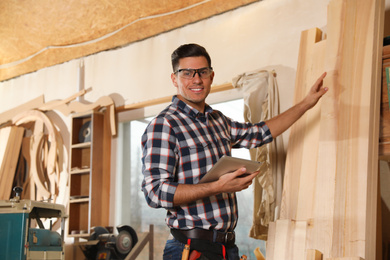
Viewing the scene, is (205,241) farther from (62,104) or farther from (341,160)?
(62,104)

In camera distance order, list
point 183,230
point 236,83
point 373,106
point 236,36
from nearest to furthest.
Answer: point 183,230, point 373,106, point 236,83, point 236,36

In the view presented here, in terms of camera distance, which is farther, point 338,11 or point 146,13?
point 146,13

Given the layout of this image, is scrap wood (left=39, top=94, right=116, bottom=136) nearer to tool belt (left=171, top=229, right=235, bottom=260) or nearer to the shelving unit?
the shelving unit

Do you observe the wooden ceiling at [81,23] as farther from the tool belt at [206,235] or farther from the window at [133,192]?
the tool belt at [206,235]

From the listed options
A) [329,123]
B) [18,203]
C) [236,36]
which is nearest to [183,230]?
[329,123]

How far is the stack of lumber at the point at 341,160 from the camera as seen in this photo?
7.71 feet

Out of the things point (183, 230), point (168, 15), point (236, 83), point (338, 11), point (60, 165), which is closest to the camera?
point (183, 230)

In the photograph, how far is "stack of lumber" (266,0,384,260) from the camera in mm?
2350

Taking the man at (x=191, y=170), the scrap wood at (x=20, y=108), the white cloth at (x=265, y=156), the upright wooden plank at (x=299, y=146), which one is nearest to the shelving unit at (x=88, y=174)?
the scrap wood at (x=20, y=108)

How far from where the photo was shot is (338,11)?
2857 millimetres

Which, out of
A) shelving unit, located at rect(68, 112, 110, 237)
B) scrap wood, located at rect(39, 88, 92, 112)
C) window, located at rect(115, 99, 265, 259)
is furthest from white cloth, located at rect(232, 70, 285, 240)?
scrap wood, located at rect(39, 88, 92, 112)

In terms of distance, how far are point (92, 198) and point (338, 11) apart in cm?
312

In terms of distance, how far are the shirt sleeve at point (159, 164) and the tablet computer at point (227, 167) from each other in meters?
0.16

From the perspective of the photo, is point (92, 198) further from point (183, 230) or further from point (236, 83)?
point (183, 230)
